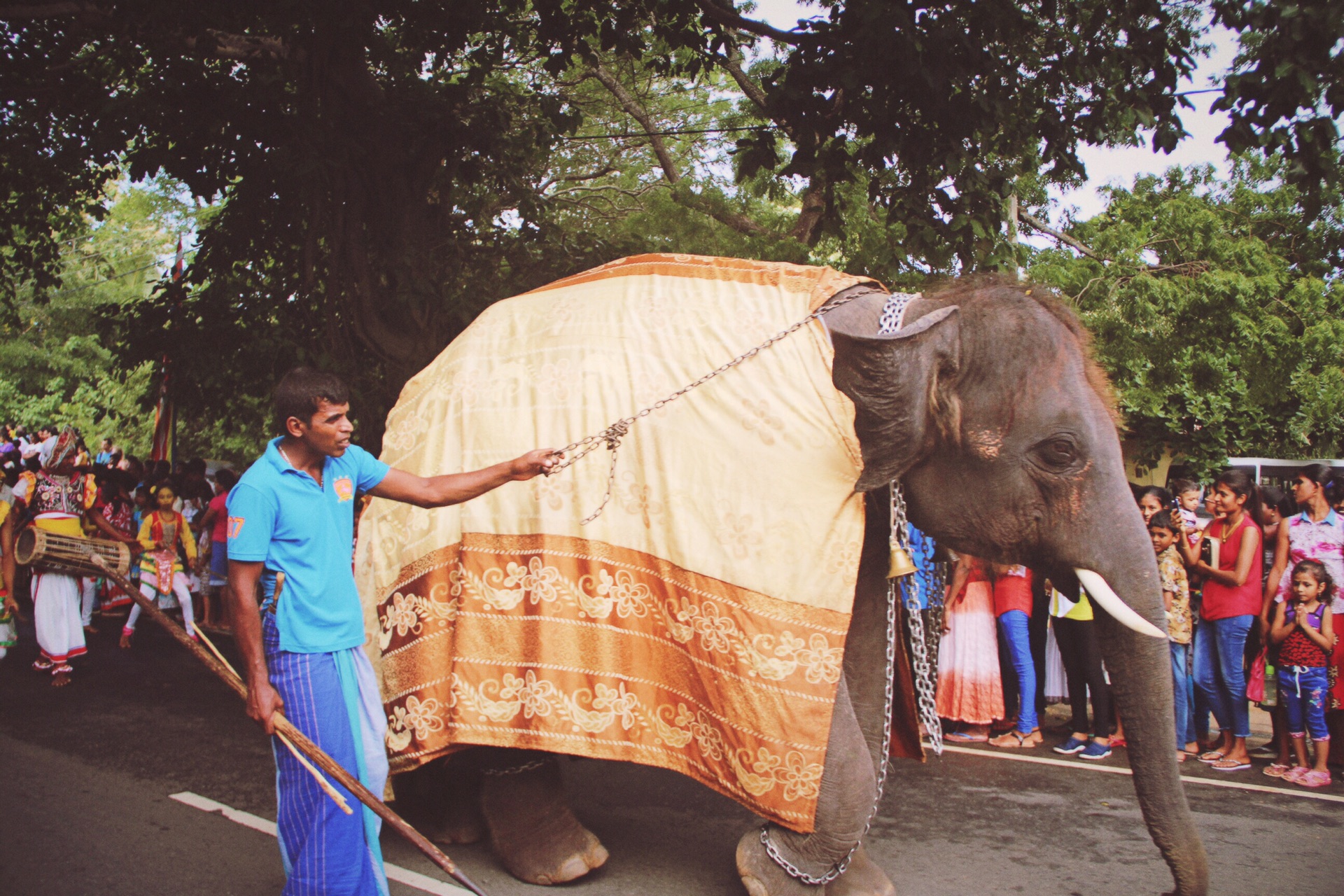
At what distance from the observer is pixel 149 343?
9508 mm

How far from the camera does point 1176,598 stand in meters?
6.35

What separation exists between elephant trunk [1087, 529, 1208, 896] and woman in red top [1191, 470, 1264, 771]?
11.2ft

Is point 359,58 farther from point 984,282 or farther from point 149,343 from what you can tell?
point 984,282

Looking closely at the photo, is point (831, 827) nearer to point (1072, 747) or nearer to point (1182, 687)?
point (1072, 747)

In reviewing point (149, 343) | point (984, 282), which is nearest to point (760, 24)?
point (984, 282)

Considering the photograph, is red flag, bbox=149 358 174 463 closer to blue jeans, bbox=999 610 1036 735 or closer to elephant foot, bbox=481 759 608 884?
blue jeans, bbox=999 610 1036 735

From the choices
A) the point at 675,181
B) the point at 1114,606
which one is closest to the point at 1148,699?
the point at 1114,606

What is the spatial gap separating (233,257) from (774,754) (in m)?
8.05

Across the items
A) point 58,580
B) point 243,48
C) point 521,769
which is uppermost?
point 243,48

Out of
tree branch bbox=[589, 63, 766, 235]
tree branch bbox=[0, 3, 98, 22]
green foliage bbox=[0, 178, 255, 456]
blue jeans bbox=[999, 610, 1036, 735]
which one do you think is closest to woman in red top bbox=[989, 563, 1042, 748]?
blue jeans bbox=[999, 610, 1036, 735]

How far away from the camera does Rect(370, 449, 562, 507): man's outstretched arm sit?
11.4ft

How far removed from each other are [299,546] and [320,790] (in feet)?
2.38

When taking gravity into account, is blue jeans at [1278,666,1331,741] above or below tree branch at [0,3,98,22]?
below

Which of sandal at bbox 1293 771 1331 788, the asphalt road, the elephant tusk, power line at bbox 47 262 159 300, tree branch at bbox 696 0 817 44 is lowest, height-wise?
sandal at bbox 1293 771 1331 788
